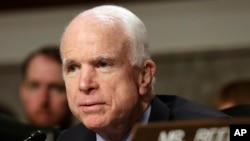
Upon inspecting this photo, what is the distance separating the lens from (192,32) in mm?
4383

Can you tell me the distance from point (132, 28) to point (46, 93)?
1453mm

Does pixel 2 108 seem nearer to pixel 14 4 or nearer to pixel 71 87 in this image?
pixel 14 4

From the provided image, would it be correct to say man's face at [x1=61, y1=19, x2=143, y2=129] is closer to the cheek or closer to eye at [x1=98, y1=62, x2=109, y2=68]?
eye at [x1=98, y1=62, x2=109, y2=68]

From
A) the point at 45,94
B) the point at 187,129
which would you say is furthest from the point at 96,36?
the point at 45,94

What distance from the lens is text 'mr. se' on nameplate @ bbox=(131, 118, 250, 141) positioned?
1.45 meters

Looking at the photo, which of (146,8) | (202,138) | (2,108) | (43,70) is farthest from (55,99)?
(202,138)

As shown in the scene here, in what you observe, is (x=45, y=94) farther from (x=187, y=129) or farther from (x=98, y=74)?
(x=187, y=129)

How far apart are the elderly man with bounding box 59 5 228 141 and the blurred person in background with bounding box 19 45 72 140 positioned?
1298 millimetres

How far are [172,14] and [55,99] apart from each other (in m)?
1.26

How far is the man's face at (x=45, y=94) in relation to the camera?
3.31m

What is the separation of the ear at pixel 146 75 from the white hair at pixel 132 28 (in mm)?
26

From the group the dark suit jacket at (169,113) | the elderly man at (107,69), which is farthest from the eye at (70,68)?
the dark suit jacket at (169,113)

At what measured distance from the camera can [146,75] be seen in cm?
202

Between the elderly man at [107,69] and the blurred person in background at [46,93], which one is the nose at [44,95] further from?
the elderly man at [107,69]
